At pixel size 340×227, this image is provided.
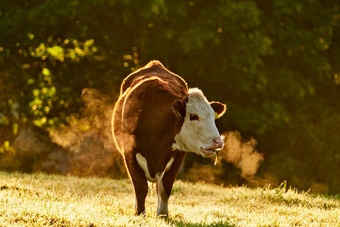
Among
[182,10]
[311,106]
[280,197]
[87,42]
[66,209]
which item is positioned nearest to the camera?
[66,209]

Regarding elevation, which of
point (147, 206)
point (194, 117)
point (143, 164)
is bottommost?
point (147, 206)

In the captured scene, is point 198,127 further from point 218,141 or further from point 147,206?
point 147,206

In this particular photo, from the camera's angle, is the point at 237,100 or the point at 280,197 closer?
the point at 280,197

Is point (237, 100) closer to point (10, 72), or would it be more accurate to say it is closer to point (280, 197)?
point (10, 72)

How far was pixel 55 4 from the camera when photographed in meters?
15.9

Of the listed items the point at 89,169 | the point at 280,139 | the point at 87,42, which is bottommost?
the point at 89,169

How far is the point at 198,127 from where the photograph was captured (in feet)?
23.4

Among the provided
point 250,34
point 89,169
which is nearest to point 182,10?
point 250,34

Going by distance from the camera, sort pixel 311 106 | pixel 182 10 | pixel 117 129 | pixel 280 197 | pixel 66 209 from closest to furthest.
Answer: pixel 66 209
pixel 117 129
pixel 280 197
pixel 182 10
pixel 311 106

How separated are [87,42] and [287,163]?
6.28m

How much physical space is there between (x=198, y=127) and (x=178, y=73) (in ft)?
32.4

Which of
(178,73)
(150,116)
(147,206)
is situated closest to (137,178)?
(150,116)

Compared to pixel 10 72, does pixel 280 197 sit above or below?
below

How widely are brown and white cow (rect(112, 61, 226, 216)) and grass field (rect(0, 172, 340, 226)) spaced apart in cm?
48
